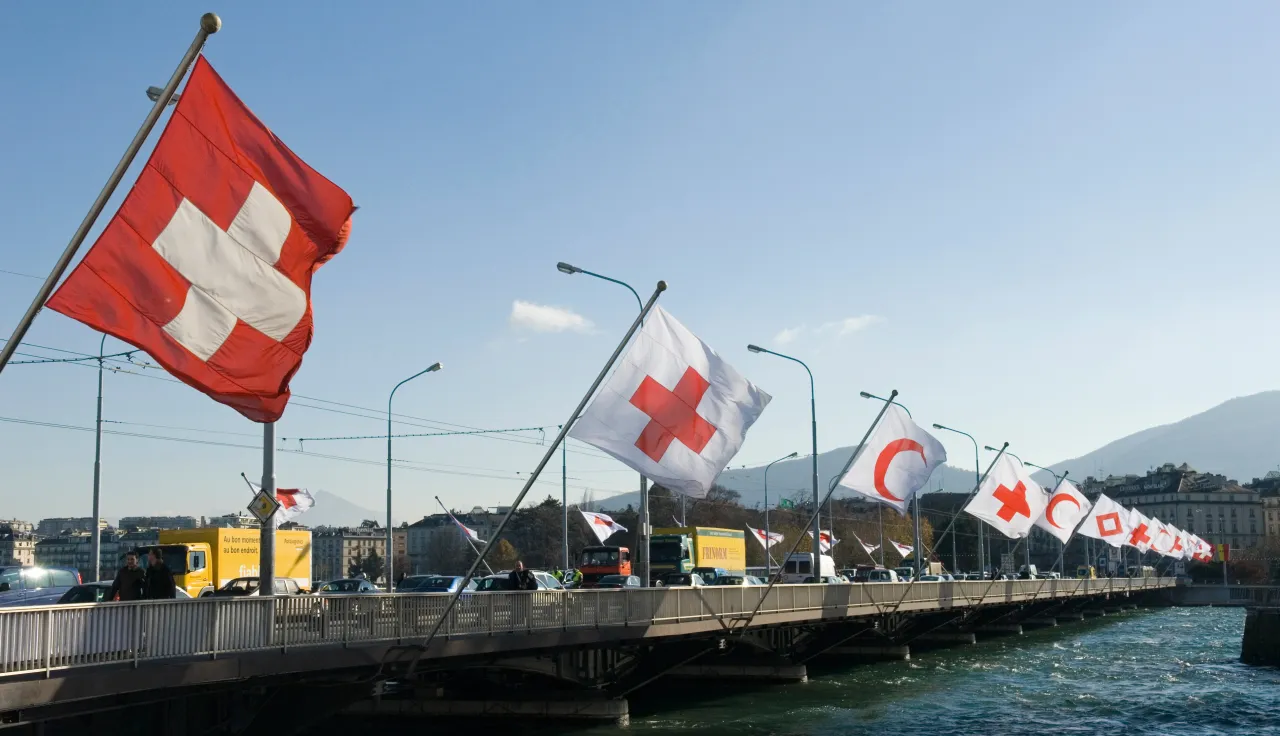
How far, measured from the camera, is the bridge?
1608 cm

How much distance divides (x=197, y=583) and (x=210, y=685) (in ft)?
107

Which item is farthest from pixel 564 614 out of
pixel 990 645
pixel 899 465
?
pixel 990 645

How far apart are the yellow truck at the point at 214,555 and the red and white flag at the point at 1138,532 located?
189 feet

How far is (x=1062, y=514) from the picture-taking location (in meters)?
61.8

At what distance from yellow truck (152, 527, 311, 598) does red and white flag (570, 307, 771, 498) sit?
2603 centimetres

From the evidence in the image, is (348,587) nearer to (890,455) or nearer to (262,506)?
(890,455)

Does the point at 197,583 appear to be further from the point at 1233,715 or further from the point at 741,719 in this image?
the point at 1233,715

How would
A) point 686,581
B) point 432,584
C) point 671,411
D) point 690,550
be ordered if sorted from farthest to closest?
point 690,550, point 686,581, point 432,584, point 671,411

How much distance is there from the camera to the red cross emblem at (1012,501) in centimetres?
5000

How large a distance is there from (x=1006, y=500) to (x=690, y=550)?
21.8m

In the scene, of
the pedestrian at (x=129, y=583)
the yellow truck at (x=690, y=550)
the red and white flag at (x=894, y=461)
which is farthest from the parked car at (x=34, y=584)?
the yellow truck at (x=690, y=550)

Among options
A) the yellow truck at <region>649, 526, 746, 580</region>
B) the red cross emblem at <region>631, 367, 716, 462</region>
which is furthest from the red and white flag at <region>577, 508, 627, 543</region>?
the red cross emblem at <region>631, 367, 716, 462</region>

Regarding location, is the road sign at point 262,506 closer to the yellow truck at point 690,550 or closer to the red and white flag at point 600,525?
the red and white flag at point 600,525

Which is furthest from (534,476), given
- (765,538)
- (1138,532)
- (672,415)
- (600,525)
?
(1138,532)
